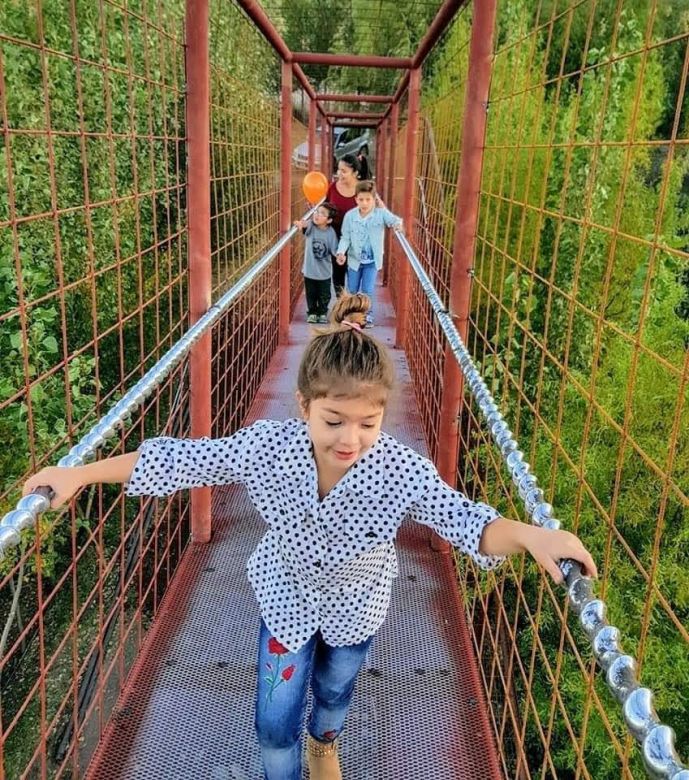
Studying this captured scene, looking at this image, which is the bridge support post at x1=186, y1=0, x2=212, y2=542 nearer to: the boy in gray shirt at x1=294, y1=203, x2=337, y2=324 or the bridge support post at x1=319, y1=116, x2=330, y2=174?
the boy in gray shirt at x1=294, y1=203, x2=337, y2=324

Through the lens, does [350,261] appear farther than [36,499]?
Yes

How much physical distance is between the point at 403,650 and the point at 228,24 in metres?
3.48

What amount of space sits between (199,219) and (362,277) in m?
3.19

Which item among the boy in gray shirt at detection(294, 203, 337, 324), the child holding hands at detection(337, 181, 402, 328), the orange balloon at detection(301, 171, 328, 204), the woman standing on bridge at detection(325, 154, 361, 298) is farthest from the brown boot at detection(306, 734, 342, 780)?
the orange balloon at detection(301, 171, 328, 204)

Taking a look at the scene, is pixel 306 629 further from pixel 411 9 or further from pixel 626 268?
→ pixel 626 268

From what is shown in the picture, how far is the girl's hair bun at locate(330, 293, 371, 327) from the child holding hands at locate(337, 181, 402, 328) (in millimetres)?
3626

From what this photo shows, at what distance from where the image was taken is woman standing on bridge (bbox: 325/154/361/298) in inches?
250

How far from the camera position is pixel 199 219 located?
2.66 m

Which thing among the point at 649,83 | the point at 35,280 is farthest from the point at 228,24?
the point at 649,83

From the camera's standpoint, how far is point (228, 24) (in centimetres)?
439

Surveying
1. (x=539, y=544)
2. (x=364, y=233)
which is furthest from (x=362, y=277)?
(x=539, y=544)

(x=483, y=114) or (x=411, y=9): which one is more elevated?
(x=411, y=9)

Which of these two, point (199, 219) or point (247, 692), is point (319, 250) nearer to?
point (199, 219)

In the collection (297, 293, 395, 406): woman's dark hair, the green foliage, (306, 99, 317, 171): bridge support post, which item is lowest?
the green foliage
